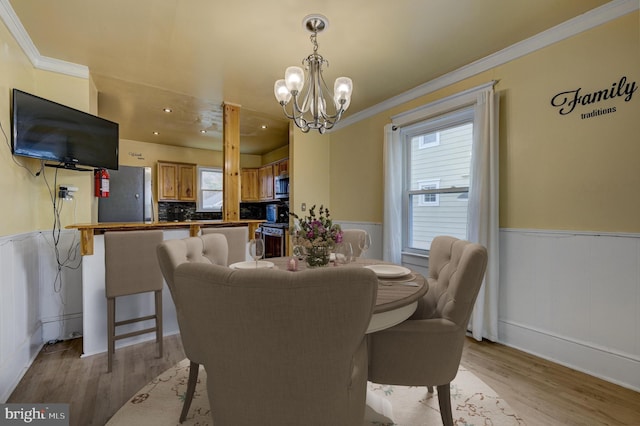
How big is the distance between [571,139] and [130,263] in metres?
3.49

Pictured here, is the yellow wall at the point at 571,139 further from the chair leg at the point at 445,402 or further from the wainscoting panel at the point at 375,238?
the chair leg at the point at 445,402

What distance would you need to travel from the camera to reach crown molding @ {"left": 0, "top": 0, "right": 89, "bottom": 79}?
199cm

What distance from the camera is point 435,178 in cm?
328

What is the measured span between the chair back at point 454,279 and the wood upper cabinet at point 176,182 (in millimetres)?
5521

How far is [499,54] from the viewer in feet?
8.50

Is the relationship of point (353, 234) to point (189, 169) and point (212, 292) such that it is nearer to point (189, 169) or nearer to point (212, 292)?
point (212, 292)

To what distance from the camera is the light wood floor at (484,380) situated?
167 centimetres

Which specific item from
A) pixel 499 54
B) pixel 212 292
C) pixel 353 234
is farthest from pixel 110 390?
pixel 499 54

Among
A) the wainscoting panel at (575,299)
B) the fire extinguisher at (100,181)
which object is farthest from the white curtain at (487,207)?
the fire extinguisher at (100,181)

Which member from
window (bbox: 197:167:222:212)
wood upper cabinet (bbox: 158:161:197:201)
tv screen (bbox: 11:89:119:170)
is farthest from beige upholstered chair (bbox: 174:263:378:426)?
window (bbox: 197:167:222:212)

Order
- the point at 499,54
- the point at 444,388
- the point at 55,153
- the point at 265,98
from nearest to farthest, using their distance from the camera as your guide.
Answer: the point at 444,388 → the point at 55,153 → the point at 499,54 → the point at 265,98

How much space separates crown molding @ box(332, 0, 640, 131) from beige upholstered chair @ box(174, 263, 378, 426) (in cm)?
268

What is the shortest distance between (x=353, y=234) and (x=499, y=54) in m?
2.06

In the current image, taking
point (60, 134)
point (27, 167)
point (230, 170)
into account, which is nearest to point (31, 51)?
point (60, 134)
